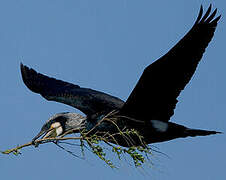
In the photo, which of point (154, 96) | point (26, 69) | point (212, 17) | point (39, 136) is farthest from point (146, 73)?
point (26, 69)

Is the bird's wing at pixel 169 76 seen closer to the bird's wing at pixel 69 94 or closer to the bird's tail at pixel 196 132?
the bird's tail at pixel 196 132

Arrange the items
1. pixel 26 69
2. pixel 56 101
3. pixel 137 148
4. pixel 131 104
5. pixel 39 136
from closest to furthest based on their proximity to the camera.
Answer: pixel 137 148
pixel 131 104
pixel 39 136
pixel 56 101
pixel 26 69

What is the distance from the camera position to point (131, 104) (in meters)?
5.91

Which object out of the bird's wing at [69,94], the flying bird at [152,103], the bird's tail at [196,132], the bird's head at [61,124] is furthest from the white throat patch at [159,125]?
the bird's head at [61,124]

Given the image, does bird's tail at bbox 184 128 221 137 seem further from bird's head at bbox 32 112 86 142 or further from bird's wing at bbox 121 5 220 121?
bird's head at bbox 32 112 86 142

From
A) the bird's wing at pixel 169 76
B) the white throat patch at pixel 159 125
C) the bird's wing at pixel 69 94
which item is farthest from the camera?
the bird's wing at pixel 69 94

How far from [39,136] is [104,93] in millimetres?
1422

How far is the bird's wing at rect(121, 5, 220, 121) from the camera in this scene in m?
5.52

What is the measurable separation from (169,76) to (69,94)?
207 centimetres

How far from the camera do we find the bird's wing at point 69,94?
22.0ft

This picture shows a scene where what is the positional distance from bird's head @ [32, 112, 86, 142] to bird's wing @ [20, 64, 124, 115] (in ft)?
0.48

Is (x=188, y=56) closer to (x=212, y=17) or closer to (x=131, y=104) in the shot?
(x=212, y=17)

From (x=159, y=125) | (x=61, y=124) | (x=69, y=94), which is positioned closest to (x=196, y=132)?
(x=159, y=125)

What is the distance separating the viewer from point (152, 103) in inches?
236
